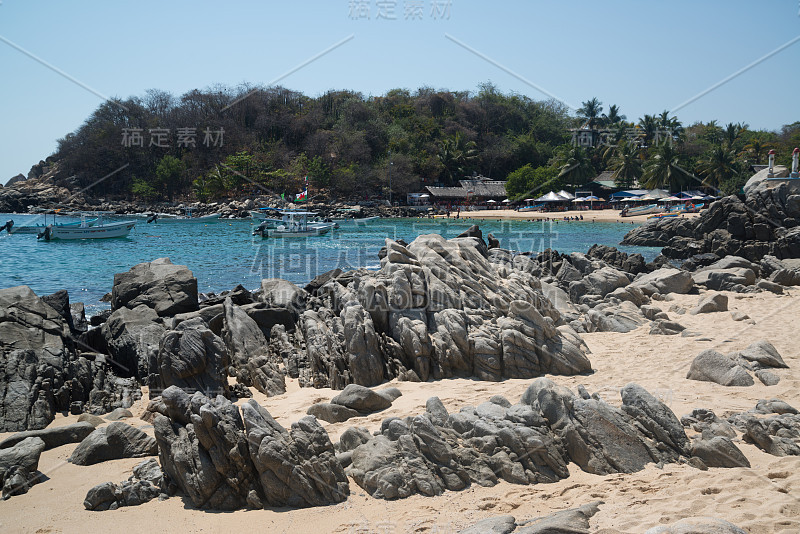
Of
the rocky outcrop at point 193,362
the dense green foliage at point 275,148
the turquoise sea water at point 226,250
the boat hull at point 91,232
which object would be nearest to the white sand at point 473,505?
the rocky outcrop at point 193,362

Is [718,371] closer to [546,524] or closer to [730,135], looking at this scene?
[546,524]

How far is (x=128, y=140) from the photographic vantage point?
7062cm

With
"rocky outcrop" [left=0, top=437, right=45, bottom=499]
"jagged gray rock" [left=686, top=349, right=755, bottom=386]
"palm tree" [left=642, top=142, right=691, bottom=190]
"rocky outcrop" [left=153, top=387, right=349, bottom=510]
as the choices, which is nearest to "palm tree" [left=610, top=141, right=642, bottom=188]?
"palm tree" [left=642, top=142, right=691, bottom=190]

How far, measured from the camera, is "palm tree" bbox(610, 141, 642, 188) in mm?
61875

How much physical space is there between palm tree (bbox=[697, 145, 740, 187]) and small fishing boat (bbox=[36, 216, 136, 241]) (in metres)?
51.1

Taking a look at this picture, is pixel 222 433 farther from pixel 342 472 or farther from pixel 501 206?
pixel 501 206

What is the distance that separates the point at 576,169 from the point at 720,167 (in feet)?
46.2

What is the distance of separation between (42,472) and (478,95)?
90.7 m

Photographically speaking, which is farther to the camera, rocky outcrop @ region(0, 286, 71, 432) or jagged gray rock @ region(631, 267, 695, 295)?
jagged gray rock @ region(631, 267, 695, 295)

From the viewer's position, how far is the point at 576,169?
62906mm

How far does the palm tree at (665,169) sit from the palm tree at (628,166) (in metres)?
4.08

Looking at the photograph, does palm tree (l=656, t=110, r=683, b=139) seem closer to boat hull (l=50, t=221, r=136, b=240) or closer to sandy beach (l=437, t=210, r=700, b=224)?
sandy beach (l=437, t=210, r=700, b=224)

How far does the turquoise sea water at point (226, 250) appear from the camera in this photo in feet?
75.0

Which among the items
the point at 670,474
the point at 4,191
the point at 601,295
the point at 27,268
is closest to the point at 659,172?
the point at 601,295
